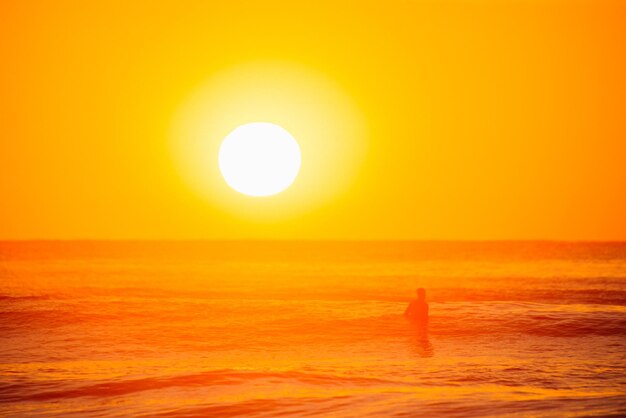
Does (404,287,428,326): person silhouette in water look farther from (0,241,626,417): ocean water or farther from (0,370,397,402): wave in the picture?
(0,370,397,402): wave

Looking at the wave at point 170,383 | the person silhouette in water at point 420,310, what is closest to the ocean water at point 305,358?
the wave at point 170,383

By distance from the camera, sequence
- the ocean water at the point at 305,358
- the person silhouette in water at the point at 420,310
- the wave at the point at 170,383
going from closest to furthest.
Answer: the ocean water at the point at 305,358 → the wave at the point at 170,383 → the person silhouette in water at the point at 420,310

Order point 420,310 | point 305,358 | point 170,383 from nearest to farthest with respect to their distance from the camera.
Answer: point 170,383 < point 305,358 < point 420,310

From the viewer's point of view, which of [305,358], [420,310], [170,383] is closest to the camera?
[170,383]

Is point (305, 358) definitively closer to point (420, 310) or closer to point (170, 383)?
point (170, 383)

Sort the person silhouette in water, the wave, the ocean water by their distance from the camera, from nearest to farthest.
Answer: the ocean water
the wave
the person silhouette in water

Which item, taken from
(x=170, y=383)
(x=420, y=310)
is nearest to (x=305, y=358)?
(x=170, y=383)

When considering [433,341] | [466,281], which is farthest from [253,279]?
[433,341]

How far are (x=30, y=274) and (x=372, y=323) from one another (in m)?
48.9

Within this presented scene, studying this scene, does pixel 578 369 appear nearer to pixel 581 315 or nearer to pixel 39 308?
pixel 581 315

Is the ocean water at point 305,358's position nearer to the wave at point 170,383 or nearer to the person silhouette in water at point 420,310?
the wave at point 170,383

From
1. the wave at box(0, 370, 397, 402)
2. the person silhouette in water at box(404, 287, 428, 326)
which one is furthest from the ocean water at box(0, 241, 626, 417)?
the person silhouette in water at box(404, 287, 428, 326)

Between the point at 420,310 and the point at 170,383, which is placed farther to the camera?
the point at 420,310

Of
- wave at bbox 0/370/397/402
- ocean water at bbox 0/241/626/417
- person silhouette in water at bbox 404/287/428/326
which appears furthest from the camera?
person silhouette in water at bbox 404/287/428/326
